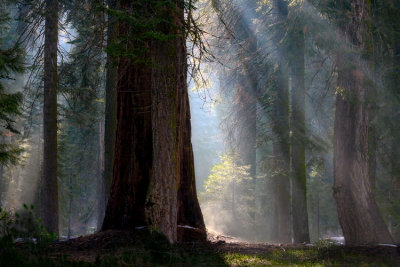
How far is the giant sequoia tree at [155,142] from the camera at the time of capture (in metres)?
6.98

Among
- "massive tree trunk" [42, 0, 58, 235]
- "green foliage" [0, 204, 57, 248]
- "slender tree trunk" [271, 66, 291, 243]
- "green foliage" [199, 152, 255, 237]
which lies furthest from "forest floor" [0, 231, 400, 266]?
"green foliage" [199, 152, 255, 237]

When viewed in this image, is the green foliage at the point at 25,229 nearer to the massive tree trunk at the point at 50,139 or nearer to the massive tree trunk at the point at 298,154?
the massive tree trunk at the point at 50,139

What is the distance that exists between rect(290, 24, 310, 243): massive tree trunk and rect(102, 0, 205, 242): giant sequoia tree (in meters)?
6.15

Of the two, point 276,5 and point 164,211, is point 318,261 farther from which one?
point 276,5

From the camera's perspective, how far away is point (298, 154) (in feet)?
47.6

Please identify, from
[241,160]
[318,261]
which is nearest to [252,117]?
[241,160]

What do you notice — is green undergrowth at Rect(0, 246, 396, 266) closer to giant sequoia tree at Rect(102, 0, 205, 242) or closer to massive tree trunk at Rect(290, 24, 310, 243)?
giant sequoia tree at Rect(102, 0, 205, 242)

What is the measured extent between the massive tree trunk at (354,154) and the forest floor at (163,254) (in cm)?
140

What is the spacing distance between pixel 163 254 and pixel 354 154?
18.5ft

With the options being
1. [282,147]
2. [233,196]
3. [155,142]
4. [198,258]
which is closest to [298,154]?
[282,147]

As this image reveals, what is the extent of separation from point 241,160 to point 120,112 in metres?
14.9

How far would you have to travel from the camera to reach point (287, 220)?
53.1 feet

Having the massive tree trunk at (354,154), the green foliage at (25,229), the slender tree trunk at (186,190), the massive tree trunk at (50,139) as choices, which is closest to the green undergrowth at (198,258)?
the green foliage at (25,229)

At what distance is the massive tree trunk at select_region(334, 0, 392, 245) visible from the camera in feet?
30.2
